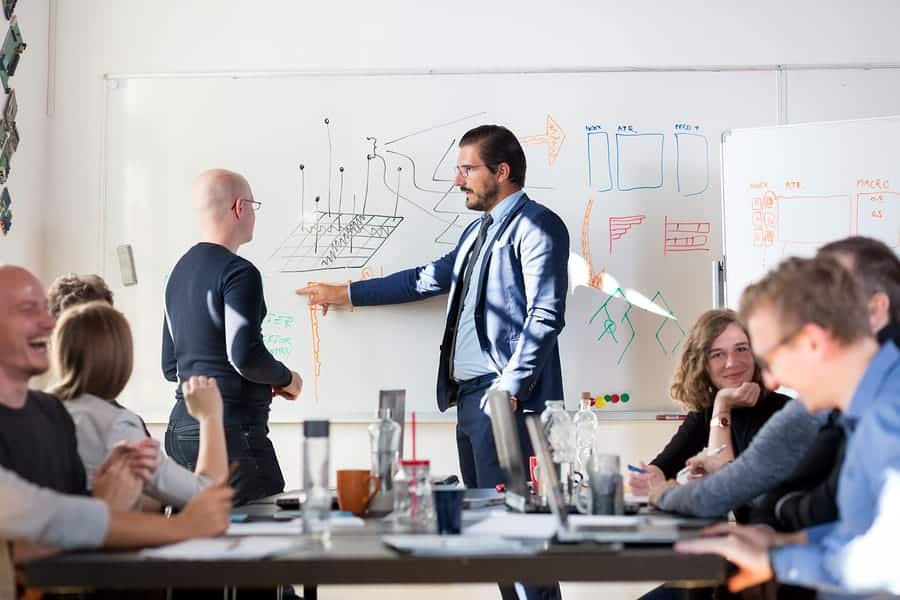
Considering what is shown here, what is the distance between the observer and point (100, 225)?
4105 mm

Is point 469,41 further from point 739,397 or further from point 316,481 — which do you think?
point 316,481

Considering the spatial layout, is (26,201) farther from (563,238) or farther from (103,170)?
(563,238)

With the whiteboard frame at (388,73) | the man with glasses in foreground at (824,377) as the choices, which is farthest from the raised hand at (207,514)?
the whiteboard frame at (388,73)

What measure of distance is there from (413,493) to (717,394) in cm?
112

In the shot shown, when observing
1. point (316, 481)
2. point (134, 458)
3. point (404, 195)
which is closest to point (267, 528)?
point (316, 481)

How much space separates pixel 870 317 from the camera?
5.61ft

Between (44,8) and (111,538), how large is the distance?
10.3ft

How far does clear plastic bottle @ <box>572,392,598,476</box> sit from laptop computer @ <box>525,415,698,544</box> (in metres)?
0.72

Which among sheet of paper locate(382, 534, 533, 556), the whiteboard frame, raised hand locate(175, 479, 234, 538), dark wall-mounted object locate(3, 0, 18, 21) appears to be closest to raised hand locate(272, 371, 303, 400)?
the whiteboard frame

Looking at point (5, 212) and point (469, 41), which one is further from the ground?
point (469, 41)

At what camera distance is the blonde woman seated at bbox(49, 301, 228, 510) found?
6.70 feet

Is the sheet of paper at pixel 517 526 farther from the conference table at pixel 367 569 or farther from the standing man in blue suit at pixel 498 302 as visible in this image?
the standing man in blue suit at pixel 498 302

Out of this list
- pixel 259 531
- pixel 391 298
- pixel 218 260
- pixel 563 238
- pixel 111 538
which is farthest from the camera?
pixel 391 298

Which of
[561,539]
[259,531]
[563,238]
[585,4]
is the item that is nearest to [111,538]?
[259,531]
